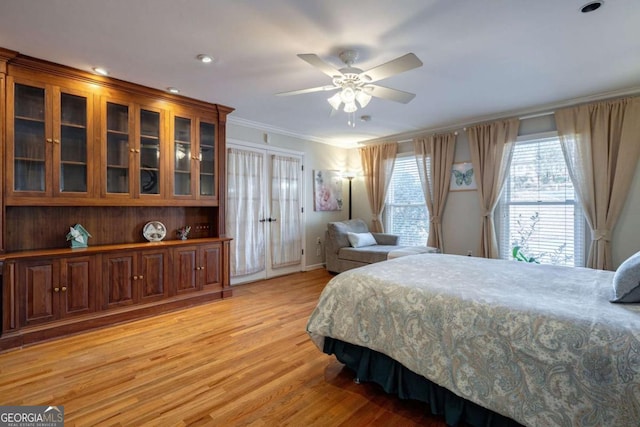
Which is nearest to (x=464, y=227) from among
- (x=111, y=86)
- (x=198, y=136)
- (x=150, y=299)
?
(x=198, y=136)

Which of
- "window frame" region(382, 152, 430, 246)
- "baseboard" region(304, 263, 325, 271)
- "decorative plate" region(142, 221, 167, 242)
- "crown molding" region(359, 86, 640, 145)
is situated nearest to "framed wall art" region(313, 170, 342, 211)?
"window frame" region(382, 152, 430, 246)

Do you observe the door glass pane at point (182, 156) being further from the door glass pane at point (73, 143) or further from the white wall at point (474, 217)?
the white wall at point (474, 217)

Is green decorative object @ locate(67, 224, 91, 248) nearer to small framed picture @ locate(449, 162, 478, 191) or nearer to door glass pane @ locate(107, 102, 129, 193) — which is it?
door glass pane @ locate(107, 102, 129, 193)

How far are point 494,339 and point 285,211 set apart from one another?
164 inches

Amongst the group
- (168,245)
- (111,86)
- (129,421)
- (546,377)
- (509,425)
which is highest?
(111,86)

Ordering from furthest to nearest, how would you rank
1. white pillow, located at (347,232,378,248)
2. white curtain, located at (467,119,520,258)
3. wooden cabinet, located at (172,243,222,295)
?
white pillow, located at (347,232,378,248), white curtain, located at (467,119,520,258), wooden cabinet, located at (172,243,222,295)

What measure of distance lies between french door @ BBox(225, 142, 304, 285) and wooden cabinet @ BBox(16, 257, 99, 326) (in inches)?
71.5

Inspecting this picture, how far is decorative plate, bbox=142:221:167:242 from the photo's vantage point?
11.9 feet

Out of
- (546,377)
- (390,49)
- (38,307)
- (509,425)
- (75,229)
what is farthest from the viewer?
(75,229)

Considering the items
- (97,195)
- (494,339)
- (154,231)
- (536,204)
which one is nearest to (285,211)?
(154,231)

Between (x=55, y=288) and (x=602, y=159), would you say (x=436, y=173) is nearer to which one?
(x=602, y=159)

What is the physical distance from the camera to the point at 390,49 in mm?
2480

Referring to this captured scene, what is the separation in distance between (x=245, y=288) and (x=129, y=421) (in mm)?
2793

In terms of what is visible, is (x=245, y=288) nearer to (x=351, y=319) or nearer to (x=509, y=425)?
(x=351, y=319)
